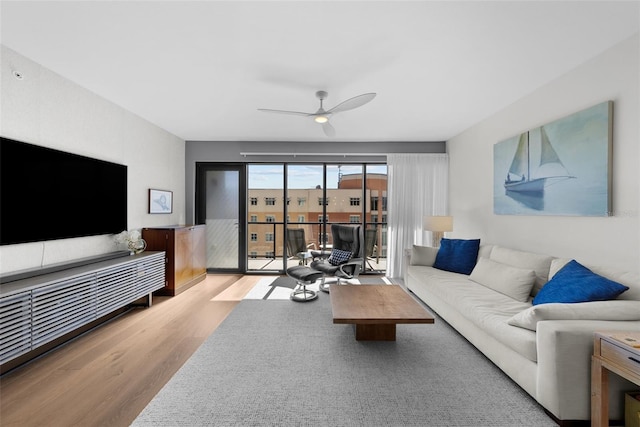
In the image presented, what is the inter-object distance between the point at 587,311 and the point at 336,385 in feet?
5.61

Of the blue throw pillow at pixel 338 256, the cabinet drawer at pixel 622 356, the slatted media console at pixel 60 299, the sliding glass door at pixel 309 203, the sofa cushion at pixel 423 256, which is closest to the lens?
the cabinet drawer at pixel 622 356

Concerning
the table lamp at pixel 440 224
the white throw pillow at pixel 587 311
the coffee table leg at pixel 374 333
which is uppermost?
the table lamp at pixel 440 224

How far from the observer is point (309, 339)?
256cm

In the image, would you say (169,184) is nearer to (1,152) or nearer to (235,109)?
(235,109)

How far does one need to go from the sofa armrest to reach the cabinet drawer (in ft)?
0.38

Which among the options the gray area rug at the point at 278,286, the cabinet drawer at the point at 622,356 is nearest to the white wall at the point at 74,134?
the gray area rug at the point at 278,286

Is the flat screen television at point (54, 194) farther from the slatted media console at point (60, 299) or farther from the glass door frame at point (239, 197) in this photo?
the glass door frame at point (239, 197)

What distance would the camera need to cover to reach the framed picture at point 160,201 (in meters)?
Answer: 4.04

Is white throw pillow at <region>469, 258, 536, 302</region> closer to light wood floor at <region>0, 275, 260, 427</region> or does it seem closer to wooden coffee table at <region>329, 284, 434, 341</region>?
wooden coffee table at <region>329, 284, 434, 341</region>

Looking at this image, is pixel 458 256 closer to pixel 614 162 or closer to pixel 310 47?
pixel 614 162

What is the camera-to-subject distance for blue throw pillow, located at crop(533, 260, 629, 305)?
6.07ft

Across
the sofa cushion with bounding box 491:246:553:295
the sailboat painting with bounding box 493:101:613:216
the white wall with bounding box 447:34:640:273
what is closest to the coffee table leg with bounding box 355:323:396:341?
the sofa cushion with bounding box 491:246:553:295

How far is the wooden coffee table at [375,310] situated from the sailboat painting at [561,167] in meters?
1.71

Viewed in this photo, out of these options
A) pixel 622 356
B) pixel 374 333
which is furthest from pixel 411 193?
pixel 622 356
